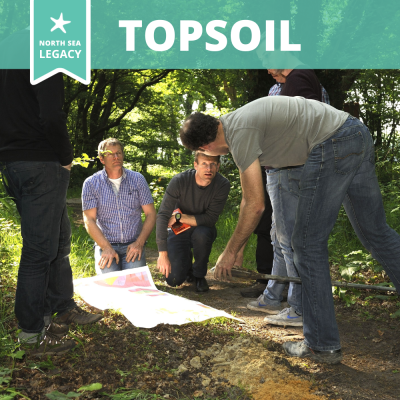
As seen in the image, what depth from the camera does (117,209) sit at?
4.59m

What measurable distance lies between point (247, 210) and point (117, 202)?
6.67ft

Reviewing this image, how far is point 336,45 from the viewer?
9.68m

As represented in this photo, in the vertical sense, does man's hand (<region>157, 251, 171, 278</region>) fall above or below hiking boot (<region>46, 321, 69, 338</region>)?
above

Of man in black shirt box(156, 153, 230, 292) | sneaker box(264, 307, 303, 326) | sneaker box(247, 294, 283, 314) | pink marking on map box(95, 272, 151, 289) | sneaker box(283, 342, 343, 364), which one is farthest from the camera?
man in black shirt box(156, 153, 230, 292)

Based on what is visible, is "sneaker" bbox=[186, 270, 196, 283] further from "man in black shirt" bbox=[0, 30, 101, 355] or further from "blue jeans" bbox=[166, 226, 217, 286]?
"man in black shirt" bbox=[0, 30, 101, 355]

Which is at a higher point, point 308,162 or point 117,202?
point 308,162

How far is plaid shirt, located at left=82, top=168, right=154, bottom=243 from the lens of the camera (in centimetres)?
456

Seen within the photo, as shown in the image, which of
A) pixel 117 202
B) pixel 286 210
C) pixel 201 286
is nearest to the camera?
pixel 286 210

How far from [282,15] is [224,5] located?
625cm

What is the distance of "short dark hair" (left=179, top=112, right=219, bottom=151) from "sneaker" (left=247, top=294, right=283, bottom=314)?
1.78 m

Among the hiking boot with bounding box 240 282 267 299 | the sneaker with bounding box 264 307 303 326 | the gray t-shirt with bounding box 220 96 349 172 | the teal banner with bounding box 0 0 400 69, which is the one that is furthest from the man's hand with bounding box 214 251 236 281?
the teal banner with bounding box 0 0 400 69

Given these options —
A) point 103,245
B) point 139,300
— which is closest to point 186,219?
point 103,245

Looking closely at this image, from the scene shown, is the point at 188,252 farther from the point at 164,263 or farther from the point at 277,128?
the point at 277,128

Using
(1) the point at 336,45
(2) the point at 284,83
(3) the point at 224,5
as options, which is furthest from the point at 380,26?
(2) the point at 284,83
